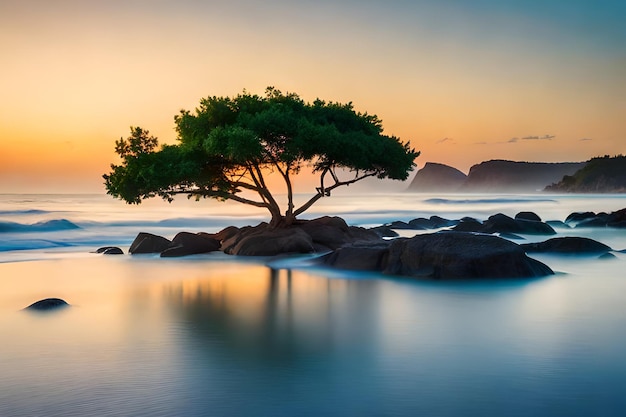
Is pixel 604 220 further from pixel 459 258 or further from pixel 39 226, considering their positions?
pixel 39 226

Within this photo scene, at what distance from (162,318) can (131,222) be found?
38.3 m

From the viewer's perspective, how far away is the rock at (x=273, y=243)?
24109 mm

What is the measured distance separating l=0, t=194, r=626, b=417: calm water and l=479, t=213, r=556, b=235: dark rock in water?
14024mm

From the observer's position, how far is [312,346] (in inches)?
365

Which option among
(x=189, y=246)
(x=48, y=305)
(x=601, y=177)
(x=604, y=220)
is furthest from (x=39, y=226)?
(x=601, y=177)

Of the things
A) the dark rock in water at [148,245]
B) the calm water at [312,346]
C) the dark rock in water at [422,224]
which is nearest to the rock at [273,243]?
the dark rock in water at [148,245]

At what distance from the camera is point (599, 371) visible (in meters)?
7.76

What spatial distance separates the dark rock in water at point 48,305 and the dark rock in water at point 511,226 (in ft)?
76.4

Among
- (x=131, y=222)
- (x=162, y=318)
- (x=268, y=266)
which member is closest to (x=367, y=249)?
(x=268, y=266)

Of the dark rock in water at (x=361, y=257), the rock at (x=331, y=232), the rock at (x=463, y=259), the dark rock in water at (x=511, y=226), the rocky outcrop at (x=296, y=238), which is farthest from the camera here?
the dark rock in water at (x=511, y=226)

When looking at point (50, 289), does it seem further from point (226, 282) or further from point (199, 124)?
point (199, 124)

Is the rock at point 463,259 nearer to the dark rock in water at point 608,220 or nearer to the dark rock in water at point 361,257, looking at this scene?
the dark rock in water at point 361,257

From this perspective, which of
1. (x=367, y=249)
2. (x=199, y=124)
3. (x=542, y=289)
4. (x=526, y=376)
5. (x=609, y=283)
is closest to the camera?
(x=526, y=376)

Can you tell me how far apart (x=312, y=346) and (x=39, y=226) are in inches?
1452
